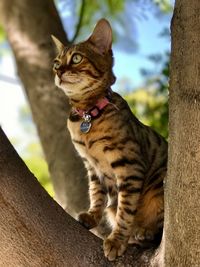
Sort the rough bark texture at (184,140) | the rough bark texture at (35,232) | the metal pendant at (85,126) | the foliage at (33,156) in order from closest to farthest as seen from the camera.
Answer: the rough bark texture at (184,140)
the rough bark texture at (35,232)
the metal pendant at (85,126)
the foliage at (33,156)

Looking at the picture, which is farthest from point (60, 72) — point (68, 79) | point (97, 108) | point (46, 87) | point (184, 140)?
point (46, 87)

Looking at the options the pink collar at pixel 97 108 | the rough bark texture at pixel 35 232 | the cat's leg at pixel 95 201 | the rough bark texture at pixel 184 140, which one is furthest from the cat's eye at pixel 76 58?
the rough bark texture at pixel 184 140

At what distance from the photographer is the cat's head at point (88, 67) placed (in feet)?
5.81

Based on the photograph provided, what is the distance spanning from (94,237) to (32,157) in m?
3.02

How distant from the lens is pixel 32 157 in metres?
4.47

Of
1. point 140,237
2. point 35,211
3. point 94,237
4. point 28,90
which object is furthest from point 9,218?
point 28,90

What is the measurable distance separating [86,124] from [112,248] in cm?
45

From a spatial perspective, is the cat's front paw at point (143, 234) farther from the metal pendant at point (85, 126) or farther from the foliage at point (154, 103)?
the foliage at point (154, 103)

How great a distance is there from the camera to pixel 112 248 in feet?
4.76

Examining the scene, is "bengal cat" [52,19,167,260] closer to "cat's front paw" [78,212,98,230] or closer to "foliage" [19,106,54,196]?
"cat's front paw" [78,212,98,230]

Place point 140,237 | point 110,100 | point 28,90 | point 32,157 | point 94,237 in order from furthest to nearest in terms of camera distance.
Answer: point 32,157, point 28,90, point 110,100, point 140,237, point 94,237

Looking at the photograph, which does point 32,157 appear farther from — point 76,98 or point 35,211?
point 35,211

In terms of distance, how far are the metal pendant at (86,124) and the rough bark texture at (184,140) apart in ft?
1.80

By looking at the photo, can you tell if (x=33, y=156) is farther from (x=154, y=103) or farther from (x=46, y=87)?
(x=46, y=87)
